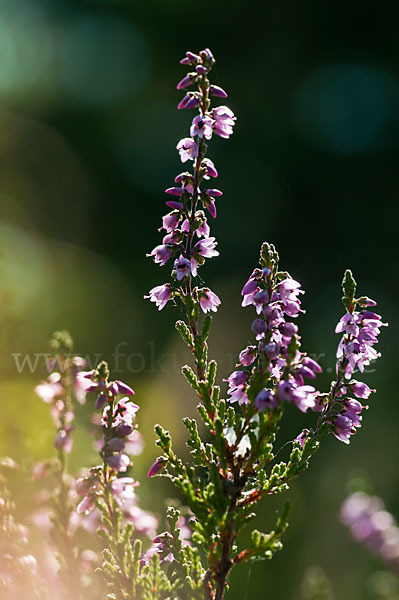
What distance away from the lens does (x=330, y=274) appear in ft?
28.8

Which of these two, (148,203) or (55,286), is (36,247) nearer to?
(55,286)

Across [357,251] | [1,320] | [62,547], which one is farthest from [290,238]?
[62,547]

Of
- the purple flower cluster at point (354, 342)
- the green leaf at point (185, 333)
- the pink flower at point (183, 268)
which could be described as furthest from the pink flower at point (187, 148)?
the purple flower cluster at point (354, 342)

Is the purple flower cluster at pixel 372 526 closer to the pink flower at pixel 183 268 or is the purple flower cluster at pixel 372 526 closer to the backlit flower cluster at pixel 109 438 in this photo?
the backlit flower cluster at pixel 109 438

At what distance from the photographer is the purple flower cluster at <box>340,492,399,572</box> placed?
2.78 m

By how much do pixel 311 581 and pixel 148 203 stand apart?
26.8ft

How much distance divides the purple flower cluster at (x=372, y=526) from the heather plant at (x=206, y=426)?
1.69m

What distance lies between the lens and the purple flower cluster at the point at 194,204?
1384 mm

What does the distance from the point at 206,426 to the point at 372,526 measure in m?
2.14

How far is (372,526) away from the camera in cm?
303

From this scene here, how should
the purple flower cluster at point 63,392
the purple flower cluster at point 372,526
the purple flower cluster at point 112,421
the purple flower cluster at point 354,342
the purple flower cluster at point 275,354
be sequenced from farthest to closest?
the purple flower cluster at point 372,526
the purple flower cluster at point 63,392
the purple flower cluster at point 354,342
the purple flower cluster at point 112,421
the purple flower cluster at point 275,354

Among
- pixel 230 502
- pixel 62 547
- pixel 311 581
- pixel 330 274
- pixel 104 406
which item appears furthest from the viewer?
pixel 330 274

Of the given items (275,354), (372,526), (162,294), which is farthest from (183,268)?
(372,526)

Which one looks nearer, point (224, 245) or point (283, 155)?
point (224, 245)
